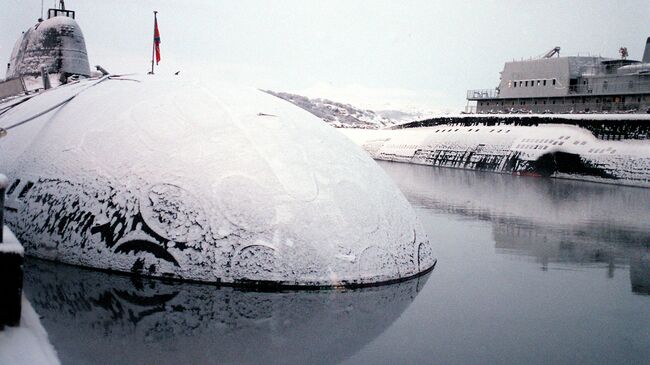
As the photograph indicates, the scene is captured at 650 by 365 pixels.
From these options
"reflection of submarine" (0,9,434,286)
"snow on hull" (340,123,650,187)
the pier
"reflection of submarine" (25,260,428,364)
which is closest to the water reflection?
"snow on hull" (340,123,650,187)

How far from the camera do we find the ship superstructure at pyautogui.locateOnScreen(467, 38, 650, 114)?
37875mm

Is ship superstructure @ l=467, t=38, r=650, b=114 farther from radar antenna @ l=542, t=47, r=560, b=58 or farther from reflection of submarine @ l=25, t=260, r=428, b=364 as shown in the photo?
reflection of submarine @ l=25, t=260, r=428, b=364

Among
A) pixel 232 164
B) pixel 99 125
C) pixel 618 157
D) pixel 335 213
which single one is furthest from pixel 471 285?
pixel 618 157

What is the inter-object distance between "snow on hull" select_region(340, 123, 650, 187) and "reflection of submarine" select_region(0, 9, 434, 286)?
2304cm

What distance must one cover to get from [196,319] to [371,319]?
1.83 metres

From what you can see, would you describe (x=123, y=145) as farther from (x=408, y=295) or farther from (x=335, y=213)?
(x=408, y=295)

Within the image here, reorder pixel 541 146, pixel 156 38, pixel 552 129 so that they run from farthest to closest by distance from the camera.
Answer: pixel 552 129 → pixel 541 146 → pixel 156 38

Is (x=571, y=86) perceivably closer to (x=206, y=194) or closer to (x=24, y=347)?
(x=206, y=194)

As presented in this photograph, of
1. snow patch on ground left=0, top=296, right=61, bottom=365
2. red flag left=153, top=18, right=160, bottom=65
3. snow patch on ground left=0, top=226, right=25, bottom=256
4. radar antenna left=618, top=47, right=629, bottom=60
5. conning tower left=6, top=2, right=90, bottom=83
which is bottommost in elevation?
snow patch on ground left=0, top=296, right=61, bottom=365

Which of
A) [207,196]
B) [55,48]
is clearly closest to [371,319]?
[207,196]

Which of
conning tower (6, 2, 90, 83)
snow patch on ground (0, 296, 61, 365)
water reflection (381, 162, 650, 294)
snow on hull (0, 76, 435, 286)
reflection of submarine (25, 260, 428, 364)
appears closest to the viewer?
snow patch on ground (0, 296, 61, 365)

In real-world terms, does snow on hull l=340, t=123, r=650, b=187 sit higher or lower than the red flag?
lower

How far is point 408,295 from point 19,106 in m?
8.14

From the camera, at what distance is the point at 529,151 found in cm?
3416
